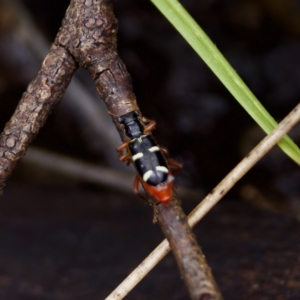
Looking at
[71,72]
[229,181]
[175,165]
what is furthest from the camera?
[175,165]

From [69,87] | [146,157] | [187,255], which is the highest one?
[69,87]

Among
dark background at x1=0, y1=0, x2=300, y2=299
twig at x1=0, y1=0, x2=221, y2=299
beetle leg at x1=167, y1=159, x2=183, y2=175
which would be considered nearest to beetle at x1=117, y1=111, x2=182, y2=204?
twig at x1=0, y1=0, x2=221, y2=299

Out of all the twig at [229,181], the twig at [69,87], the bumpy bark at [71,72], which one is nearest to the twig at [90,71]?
the bumpy bark at [71,72]

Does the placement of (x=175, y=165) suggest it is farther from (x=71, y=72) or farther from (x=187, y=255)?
(x=187, y=255)

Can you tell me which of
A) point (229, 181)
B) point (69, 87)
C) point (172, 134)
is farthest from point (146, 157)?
point (69, 87)

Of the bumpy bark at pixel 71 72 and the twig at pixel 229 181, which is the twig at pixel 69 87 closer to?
the bumpy bark at pixel 71 72

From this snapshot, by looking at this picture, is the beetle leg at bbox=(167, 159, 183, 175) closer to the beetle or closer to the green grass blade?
the beetle

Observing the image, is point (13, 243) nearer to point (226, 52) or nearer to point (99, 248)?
point (99, 248)
